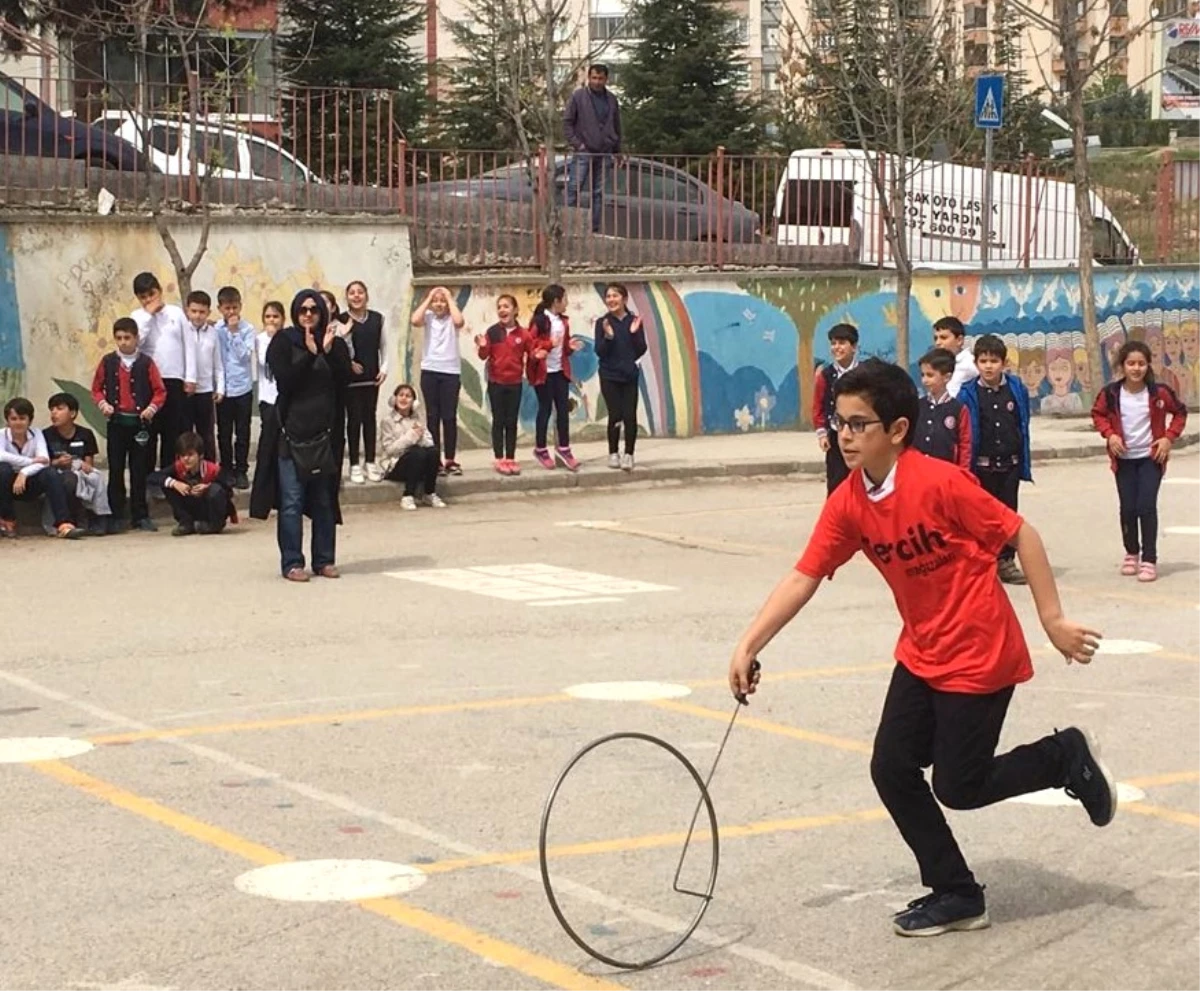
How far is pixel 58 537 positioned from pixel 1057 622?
11.2 metres

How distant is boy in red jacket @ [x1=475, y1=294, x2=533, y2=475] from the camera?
64.7 feet

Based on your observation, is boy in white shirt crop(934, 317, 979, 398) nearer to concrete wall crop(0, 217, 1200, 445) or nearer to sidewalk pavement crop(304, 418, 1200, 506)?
sidewalk pavement crop(304, 418, 1200, 506)

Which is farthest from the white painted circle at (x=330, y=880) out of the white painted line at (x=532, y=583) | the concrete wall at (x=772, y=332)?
the concrete wall at (x=772, y=332)

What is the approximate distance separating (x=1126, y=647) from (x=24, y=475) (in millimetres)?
8219

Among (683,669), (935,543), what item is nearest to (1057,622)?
(935,543)

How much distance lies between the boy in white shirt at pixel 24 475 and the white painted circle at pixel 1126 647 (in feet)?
25.3

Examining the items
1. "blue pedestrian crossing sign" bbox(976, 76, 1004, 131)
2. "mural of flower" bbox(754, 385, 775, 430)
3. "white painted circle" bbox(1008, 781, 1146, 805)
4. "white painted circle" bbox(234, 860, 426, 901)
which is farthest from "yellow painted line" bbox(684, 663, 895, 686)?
"blue pedestrian crossing sign" bbox(976, 76, 1004, 131)

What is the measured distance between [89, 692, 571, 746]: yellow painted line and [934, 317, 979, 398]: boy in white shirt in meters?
4.36

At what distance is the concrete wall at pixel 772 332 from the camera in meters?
23.3

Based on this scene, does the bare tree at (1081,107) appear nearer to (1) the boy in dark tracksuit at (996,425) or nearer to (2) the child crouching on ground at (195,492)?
(1) the boy in dark tracksuit at (996,425)

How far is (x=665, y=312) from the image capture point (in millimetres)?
24094

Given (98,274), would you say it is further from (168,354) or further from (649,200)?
(649,200)

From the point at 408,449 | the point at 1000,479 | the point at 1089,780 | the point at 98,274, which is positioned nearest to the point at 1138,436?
the point at 1000,479

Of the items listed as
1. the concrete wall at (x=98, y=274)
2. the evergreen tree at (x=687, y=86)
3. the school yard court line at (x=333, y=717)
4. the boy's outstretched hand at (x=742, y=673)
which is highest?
the evergreen tree at (x=687, y=86)
